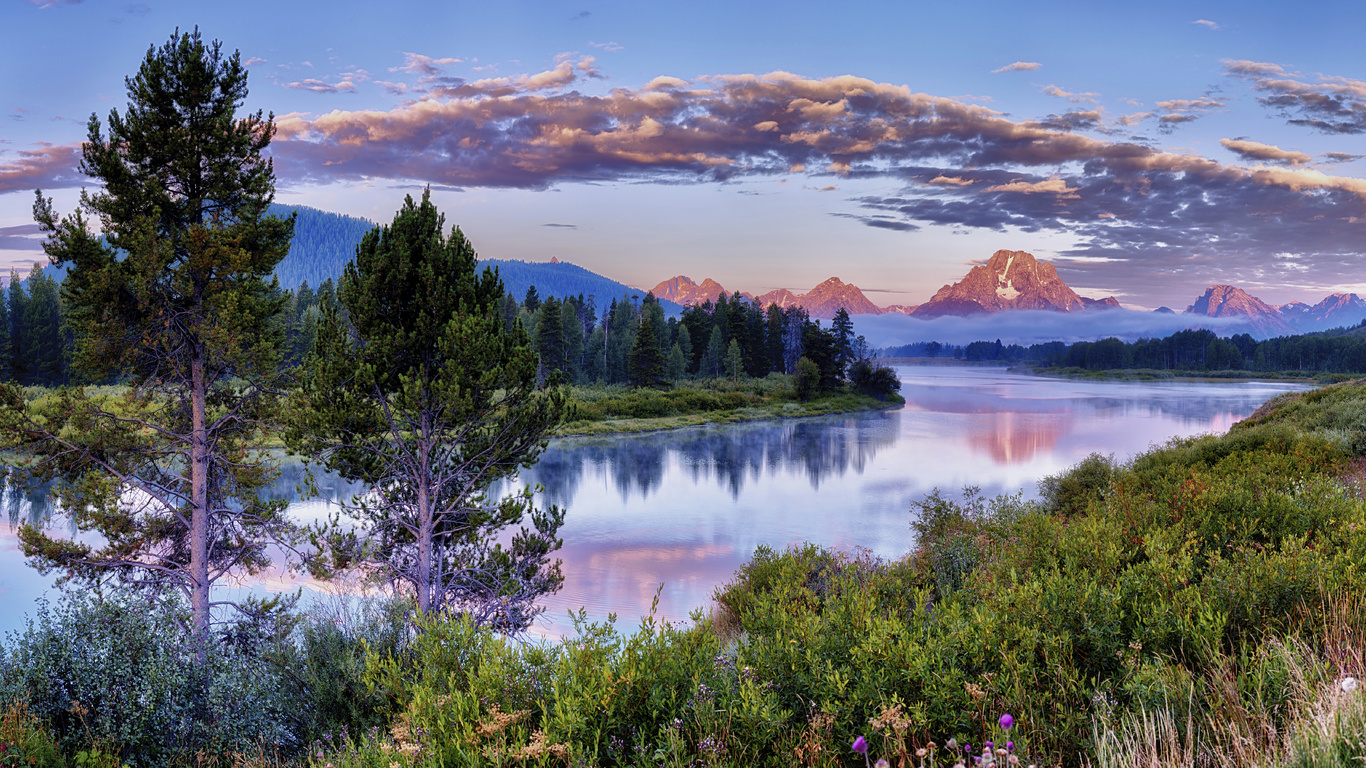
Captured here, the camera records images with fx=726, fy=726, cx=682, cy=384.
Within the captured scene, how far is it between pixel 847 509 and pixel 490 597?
19787 millimetres

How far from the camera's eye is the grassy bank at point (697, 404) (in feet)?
199

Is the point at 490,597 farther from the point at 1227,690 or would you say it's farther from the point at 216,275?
the point at 1227,690

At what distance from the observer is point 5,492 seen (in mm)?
30406

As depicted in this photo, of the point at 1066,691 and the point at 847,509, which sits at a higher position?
the point at 1066,691

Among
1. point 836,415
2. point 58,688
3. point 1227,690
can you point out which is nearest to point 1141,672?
point 1227,690

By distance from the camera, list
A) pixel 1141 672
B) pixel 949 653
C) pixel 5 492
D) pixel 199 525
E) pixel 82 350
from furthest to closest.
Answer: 1. pixel 5 492
2. pixel 199 525
3. pixel 82 350
4. pixel 949 653
5. pixel 1141 672

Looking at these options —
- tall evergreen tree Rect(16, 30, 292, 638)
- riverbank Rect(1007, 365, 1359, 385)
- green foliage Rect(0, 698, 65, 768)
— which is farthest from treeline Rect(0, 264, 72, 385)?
riverbank Rect(1007, 365, 1359, 385)

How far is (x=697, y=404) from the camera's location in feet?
235

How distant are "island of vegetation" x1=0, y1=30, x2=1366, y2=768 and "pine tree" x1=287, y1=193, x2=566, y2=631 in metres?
0.07

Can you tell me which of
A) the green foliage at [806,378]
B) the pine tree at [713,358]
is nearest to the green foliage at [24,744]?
the green foliage at [806,378]

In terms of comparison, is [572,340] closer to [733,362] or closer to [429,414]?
[733,362]

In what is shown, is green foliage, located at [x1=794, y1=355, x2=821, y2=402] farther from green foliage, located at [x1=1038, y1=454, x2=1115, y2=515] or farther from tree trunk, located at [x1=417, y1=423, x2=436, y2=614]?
tree trunk, located at [x1=417, y1=423, x2=436, y2=614]

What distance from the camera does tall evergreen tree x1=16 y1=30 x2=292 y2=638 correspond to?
1405cm

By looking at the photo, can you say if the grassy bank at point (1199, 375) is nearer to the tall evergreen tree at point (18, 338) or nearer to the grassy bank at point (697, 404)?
the grassy bank at point (697, 404)
